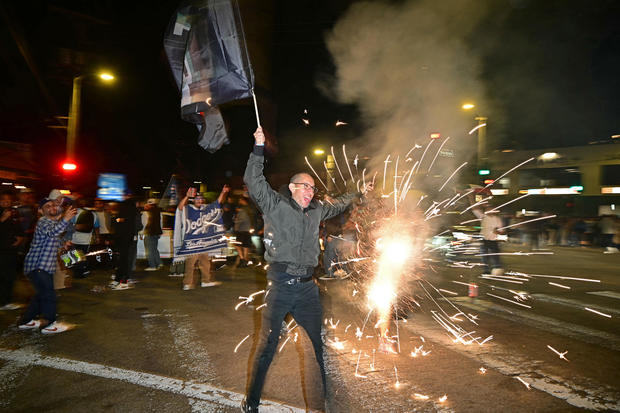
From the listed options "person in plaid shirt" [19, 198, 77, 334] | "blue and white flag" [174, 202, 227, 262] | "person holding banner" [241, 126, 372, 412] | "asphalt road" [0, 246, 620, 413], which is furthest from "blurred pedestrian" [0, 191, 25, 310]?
"person holding banner" [241, 126, 372, 412]

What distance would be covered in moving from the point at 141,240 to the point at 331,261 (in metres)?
5.50

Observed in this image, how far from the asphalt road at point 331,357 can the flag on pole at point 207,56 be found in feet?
8.25

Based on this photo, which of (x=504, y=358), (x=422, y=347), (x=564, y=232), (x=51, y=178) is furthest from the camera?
(x=564, y=232)

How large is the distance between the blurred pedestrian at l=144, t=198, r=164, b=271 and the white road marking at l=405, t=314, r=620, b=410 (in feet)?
22.6

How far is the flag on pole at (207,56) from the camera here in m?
4.36

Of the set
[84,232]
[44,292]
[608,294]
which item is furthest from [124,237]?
[608,294]

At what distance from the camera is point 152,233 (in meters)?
9.92

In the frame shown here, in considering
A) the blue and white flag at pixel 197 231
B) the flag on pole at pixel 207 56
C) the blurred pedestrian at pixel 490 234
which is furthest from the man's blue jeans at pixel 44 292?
the blurred pedestrian at pixel 490 234

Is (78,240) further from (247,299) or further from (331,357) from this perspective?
(331,357)

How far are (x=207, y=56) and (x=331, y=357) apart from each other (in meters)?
3.52

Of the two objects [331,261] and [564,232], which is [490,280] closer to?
[331,261]

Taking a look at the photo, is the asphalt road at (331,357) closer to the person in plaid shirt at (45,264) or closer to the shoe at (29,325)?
the shoe at (29,325)

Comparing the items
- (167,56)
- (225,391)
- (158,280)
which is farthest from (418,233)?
(158,280)

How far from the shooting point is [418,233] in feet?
19.4
